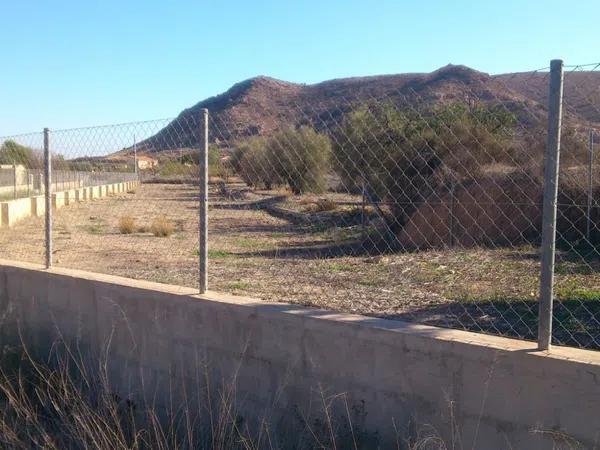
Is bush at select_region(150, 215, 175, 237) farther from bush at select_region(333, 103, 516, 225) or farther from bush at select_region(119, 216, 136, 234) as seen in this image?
bush at select_region(333, 103, 516, 225)

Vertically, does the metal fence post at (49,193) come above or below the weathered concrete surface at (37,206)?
above

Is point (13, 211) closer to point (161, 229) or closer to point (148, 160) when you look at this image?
point (161, 229)

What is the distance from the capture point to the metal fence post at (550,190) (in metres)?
3.75

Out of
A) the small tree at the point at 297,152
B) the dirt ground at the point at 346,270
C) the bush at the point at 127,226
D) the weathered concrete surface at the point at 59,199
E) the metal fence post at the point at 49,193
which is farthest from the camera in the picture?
the weathered concrete surface at the point at 59,199

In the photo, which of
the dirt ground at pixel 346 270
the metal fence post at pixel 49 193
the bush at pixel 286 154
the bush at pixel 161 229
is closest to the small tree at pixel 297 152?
the bush at pixel 286 154

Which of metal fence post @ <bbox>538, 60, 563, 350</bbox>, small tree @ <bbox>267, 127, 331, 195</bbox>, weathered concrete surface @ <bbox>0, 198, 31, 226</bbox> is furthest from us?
weathered concrete surface @ <bbox>0, 198, 31, 226</bbox>

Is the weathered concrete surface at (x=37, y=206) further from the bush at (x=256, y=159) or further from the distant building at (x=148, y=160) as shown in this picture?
the bush at (x=256, y=159)

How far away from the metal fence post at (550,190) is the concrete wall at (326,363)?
0.18 m

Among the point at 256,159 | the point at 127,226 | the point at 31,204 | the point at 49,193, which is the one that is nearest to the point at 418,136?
the point at 256,159

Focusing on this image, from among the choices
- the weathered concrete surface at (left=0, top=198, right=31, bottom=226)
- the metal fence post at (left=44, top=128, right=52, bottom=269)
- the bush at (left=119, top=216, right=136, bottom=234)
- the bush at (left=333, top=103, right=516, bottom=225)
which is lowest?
the bush at (left=119, top=216, right=136, bottom=234)

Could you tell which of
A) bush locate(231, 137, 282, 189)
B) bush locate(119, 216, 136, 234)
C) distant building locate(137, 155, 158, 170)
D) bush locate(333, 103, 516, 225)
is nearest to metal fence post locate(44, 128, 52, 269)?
distant building locate(137, 155, 158, 170)

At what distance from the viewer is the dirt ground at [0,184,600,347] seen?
7.58m

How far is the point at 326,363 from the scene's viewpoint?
4.68 metres

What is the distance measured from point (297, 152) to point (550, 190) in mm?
2975
